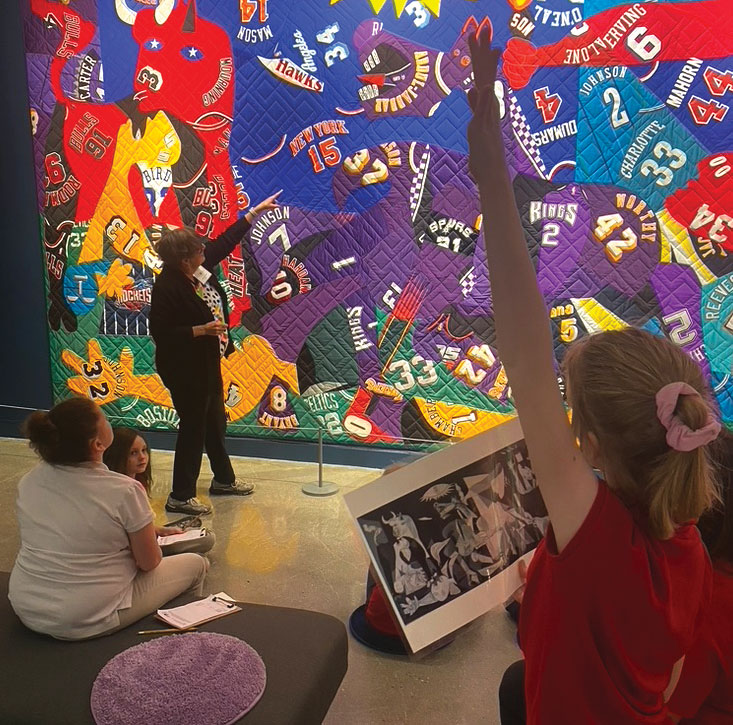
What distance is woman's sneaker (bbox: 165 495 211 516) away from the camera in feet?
11.1

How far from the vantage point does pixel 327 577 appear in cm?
276

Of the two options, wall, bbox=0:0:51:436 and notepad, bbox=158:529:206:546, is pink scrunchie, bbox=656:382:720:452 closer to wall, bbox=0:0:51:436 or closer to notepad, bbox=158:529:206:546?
notepad, bbox=158:529:206:546

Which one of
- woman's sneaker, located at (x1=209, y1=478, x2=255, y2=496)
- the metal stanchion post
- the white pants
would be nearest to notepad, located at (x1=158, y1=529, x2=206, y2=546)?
the white pants

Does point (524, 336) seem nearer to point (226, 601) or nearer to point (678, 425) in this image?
point (678, 425)

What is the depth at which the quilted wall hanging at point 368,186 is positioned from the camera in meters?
3.30

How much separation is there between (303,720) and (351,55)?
124 inches

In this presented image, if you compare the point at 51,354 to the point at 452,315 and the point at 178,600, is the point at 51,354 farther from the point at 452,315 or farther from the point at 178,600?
the point at 178,600

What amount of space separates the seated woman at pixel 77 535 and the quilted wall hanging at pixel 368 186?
204cm

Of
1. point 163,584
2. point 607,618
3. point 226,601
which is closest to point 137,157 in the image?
point 163,584

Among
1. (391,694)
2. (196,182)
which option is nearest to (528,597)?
(391,694)

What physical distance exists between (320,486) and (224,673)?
209 centimetres

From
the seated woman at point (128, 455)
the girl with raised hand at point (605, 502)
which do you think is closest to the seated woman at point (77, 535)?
the seated woman at point (128, 455)

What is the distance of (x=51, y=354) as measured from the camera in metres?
4.45

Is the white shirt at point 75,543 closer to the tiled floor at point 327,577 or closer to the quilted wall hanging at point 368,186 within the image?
the tiled floor at point 327,577
